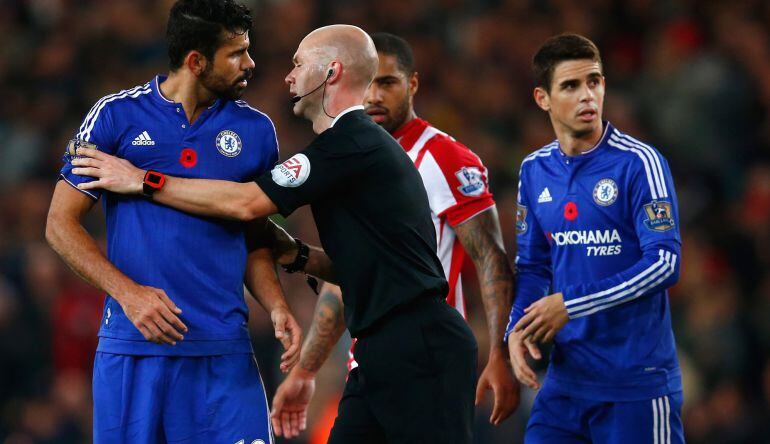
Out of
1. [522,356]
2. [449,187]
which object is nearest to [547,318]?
[522,356]

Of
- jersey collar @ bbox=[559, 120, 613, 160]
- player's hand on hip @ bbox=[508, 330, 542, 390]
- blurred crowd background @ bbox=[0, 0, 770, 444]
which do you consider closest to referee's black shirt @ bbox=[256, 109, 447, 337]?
player's hand on hip @ bbox=[508, 330, 542, 390]

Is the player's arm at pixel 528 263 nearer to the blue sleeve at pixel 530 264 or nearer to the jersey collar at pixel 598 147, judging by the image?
the blue sleeve at pixel 530 264

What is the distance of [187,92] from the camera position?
4691 millimetres

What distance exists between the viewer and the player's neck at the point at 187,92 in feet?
15.4

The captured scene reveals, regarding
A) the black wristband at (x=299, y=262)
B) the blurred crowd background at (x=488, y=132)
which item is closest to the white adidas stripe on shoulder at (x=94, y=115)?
the black wristband at (x=299, y=262)

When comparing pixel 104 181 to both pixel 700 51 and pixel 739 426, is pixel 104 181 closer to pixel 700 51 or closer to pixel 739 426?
pixel 739 426

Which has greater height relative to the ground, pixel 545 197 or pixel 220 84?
pixel 220 84

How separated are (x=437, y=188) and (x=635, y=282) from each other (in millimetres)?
1158

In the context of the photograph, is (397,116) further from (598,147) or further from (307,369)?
(307,369)

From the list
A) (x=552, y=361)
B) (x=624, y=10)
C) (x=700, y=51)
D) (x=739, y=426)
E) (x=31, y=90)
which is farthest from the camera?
(x=31, y=90)

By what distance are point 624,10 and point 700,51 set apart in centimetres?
111

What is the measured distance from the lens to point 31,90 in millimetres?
12234

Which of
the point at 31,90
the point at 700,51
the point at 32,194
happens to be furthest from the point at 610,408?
the point at 31,90

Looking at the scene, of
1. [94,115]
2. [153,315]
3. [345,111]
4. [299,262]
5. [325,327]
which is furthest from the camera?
[325,327]
